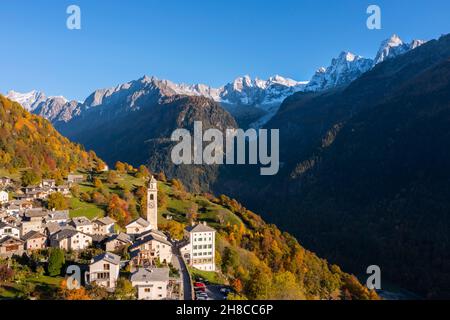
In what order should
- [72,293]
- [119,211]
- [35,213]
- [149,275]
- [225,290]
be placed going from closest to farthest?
1. [72,293]
2. [149,275]
3. [225,290]
4. [35,213]
5. [119,211]

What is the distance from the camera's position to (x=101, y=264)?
5188cm

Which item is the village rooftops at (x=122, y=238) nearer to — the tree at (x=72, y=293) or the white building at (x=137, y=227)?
the white building at (x=137, y=227)

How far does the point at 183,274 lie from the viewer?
197 feet

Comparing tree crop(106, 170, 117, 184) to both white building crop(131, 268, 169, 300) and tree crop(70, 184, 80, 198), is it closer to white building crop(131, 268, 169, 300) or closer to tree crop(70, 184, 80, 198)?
tree crop(70, 184, 80, 198)

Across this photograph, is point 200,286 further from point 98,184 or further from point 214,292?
point 98,184

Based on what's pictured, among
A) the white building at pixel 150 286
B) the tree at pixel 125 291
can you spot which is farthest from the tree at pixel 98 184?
the white building at pixel 150 286

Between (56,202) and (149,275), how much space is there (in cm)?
4721

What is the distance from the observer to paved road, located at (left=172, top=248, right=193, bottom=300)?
52.0m

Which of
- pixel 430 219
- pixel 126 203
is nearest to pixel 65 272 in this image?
pixel 126 203

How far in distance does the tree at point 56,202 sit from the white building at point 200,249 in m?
31.7

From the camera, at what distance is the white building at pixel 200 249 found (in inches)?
2808

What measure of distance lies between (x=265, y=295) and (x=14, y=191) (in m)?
67.3

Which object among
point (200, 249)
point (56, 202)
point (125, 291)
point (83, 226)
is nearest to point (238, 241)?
point (200, 249)
